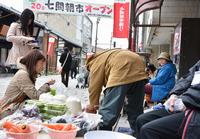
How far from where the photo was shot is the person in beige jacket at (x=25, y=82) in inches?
145

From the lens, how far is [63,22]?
4509cm

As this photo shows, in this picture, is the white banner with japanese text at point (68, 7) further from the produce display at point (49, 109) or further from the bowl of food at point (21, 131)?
the bowl of food at point (21, 131)

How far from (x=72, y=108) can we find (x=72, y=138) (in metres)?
0.71

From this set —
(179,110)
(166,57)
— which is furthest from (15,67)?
(166,57)

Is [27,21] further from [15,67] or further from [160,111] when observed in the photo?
[160,111]

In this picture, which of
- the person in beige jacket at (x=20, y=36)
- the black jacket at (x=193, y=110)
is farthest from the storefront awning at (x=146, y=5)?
the black jacket at (x=193, y=110)

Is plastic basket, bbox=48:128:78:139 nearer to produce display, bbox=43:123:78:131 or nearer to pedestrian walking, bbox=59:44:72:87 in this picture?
produce display, bbox=43:123:78:131

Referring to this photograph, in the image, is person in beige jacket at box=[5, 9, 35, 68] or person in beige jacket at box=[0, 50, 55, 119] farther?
person in beige jacket at box=[5, 9, 35, 68]

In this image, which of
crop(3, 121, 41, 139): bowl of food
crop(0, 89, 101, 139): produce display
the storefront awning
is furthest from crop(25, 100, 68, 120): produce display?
the storefront awning

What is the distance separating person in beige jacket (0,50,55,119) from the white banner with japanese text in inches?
364

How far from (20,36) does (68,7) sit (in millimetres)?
8852

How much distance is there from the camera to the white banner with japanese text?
41.9 ft

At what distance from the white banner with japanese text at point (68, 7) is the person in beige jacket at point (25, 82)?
9.24 metres

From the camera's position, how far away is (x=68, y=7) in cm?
1286
